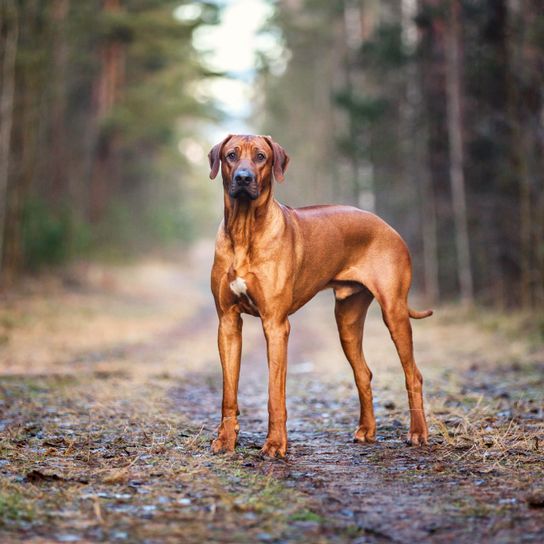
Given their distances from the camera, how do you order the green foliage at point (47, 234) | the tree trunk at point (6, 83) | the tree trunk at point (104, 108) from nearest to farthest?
the tree trunk at point (6, 83)
the green foliage at point (47, 234)
the tree trunk at point (104, 108)

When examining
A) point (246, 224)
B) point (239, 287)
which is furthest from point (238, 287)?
point (246, 224)

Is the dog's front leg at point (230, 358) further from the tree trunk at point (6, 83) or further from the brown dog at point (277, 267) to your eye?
the tree trunk at point (6, 83)

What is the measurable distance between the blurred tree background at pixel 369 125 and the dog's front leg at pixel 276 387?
8.00 metres

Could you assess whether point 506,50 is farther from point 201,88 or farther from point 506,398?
point 201,88

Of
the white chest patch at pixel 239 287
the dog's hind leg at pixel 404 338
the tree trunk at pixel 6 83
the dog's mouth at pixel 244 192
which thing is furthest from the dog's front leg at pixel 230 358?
the tree trunk at pixel 6 83

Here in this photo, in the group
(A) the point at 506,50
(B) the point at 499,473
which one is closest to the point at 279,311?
(B) the point at 499,473

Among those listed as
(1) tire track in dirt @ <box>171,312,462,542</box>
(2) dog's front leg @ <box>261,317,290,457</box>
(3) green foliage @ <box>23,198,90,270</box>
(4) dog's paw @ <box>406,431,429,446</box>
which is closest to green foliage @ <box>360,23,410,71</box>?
(3) green foliage @ <box>23,198,90,270</box>

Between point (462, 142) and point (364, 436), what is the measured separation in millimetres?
13032

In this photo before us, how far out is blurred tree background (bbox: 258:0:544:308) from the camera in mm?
12930

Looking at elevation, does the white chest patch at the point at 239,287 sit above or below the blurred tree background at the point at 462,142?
below

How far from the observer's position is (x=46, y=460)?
4746 millimetres

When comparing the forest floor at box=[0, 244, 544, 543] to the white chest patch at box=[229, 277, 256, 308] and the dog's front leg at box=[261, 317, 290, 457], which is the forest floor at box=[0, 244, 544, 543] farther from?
the white chest patch at box=[229, 277, 256, 308]

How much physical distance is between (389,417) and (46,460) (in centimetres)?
303

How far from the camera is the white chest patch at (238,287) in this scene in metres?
5.15
